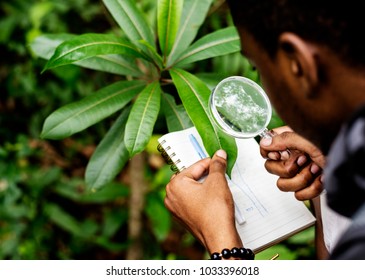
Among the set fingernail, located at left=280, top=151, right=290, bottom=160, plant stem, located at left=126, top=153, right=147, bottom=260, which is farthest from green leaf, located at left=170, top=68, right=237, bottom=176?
plant stem, located at left=126, top=153, right=147, bottom=260

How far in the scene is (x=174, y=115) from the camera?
132 centimetres

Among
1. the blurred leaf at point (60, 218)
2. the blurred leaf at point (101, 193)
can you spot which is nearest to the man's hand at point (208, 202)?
the blurred leaf at point (101, 193)

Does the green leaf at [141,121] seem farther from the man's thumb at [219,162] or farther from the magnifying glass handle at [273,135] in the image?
the magnifying glass handle at [273,135]

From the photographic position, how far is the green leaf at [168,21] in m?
1.26

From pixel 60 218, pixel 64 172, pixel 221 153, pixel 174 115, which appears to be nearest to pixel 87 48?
pixel 174 115

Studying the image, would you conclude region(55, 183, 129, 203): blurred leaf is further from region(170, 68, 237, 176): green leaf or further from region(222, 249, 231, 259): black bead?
region(222, 249, 231, 259): black bead

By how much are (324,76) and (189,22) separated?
2.41 feet

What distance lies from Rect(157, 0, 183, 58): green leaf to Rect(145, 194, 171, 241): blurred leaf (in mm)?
875

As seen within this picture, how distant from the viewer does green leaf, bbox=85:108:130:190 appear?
1374mm

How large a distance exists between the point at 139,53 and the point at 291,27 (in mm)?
605

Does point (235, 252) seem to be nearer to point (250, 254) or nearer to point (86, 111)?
point (250, 254)

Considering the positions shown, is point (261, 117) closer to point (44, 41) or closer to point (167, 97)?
point (167, 97)
